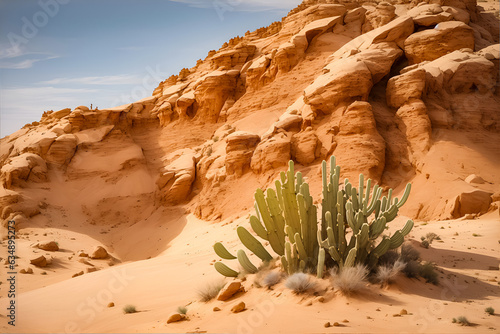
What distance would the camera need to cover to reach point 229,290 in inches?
318

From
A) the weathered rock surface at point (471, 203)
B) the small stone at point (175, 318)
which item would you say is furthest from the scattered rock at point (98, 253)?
the weathered rock surface at point (471, 203)

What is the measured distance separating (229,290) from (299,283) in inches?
55.1

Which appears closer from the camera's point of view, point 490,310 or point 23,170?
point 490,310

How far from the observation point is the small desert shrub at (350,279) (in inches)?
288

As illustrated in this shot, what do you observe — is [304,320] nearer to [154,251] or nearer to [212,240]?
[212,240]

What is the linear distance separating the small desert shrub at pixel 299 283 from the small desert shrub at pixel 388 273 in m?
1.30

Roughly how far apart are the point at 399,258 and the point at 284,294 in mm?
2616

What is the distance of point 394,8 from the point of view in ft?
91.5

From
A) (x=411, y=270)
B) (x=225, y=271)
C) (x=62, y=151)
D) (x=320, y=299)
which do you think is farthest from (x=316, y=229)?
(x=62, y=151)

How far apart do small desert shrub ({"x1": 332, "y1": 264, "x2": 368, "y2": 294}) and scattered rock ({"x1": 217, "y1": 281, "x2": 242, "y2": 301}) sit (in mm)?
1841

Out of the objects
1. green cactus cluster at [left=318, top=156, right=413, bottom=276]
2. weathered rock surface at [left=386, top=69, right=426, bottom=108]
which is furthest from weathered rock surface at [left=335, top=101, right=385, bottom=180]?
green cactus cluster at [left=318, top=156, right=413, bottom=276]

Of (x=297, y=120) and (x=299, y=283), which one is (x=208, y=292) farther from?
(x=297, y=120)

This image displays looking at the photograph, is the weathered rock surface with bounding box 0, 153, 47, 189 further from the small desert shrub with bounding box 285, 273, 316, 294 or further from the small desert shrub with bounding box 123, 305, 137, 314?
the small desert shrub with bounding box 285, 273, 316, 294

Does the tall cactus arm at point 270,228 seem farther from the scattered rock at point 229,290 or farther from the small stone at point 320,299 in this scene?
the small stone at point 320,299
